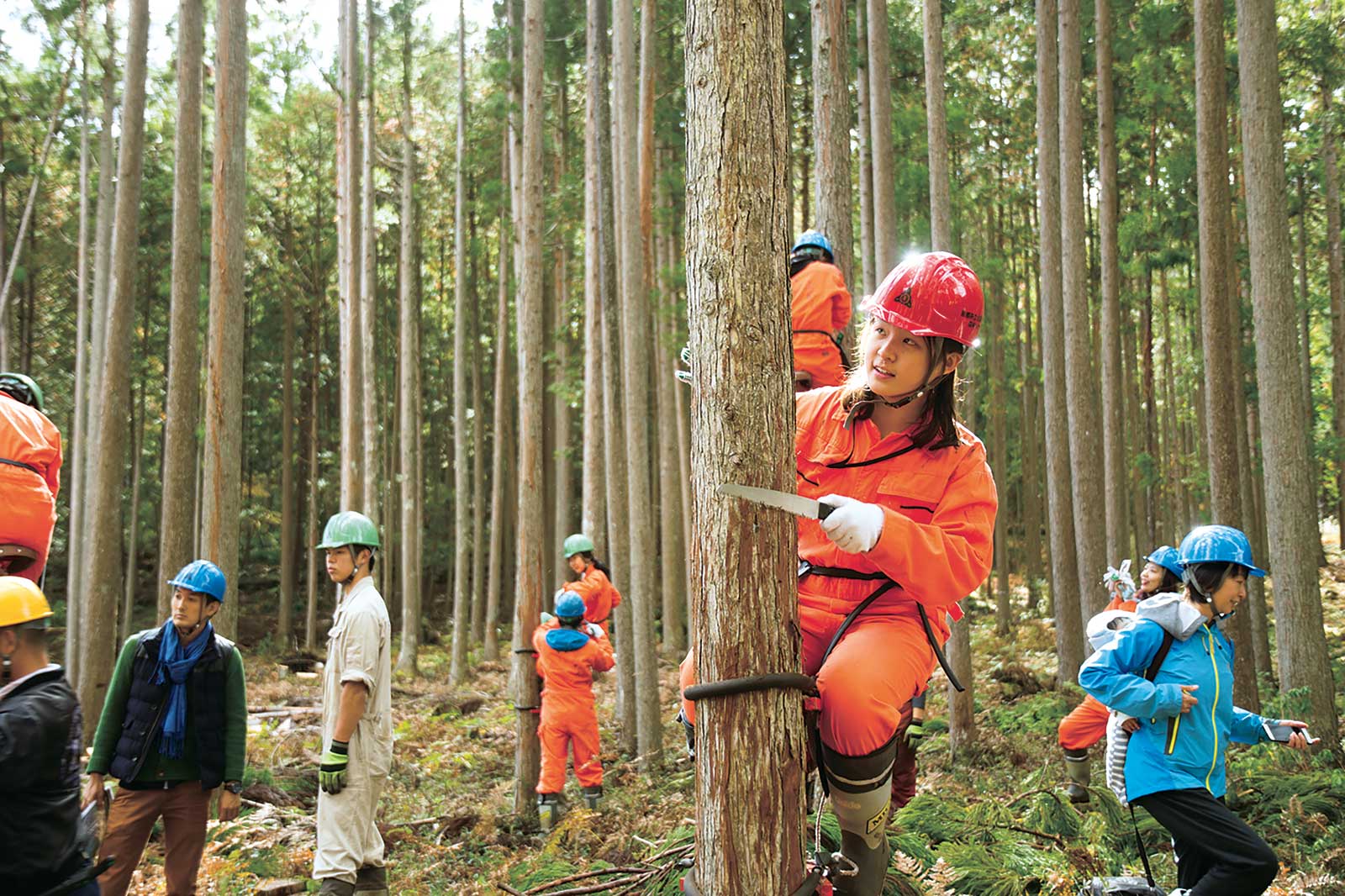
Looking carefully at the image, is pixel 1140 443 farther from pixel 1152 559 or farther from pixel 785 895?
pixel 785 895

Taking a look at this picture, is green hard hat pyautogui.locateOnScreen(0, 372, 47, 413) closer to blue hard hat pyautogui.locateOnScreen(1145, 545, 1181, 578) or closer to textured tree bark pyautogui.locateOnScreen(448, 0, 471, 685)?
blue hard hat pyautogui.locateOnScreen(1145, 545, 1181, 578)

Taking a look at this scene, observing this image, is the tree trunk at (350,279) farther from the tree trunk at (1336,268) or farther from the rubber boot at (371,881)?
the tree trunk at (1336,268)

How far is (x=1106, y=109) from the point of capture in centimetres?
1273

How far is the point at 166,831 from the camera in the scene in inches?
220

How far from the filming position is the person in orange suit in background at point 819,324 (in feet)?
14.9

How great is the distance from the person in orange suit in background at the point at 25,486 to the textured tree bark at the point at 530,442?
450 cm

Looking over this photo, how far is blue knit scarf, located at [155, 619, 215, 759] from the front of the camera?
215 inches

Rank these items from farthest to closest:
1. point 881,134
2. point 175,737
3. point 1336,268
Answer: point 1336,268 → point 881,134 → point 175,737

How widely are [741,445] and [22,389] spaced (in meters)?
3.94

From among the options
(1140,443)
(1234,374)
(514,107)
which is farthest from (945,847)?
(1140,443)

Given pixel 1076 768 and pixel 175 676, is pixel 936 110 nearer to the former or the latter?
pixel 1076 768

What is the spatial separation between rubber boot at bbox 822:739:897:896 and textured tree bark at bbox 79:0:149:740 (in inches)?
312

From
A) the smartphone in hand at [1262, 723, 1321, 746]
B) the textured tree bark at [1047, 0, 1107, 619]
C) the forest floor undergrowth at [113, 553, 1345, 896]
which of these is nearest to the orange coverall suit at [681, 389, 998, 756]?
the forest floor undergrowth at [113, 553, 1345, 896]

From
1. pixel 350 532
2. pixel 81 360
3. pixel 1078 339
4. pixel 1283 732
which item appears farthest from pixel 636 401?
pixel 81 360
